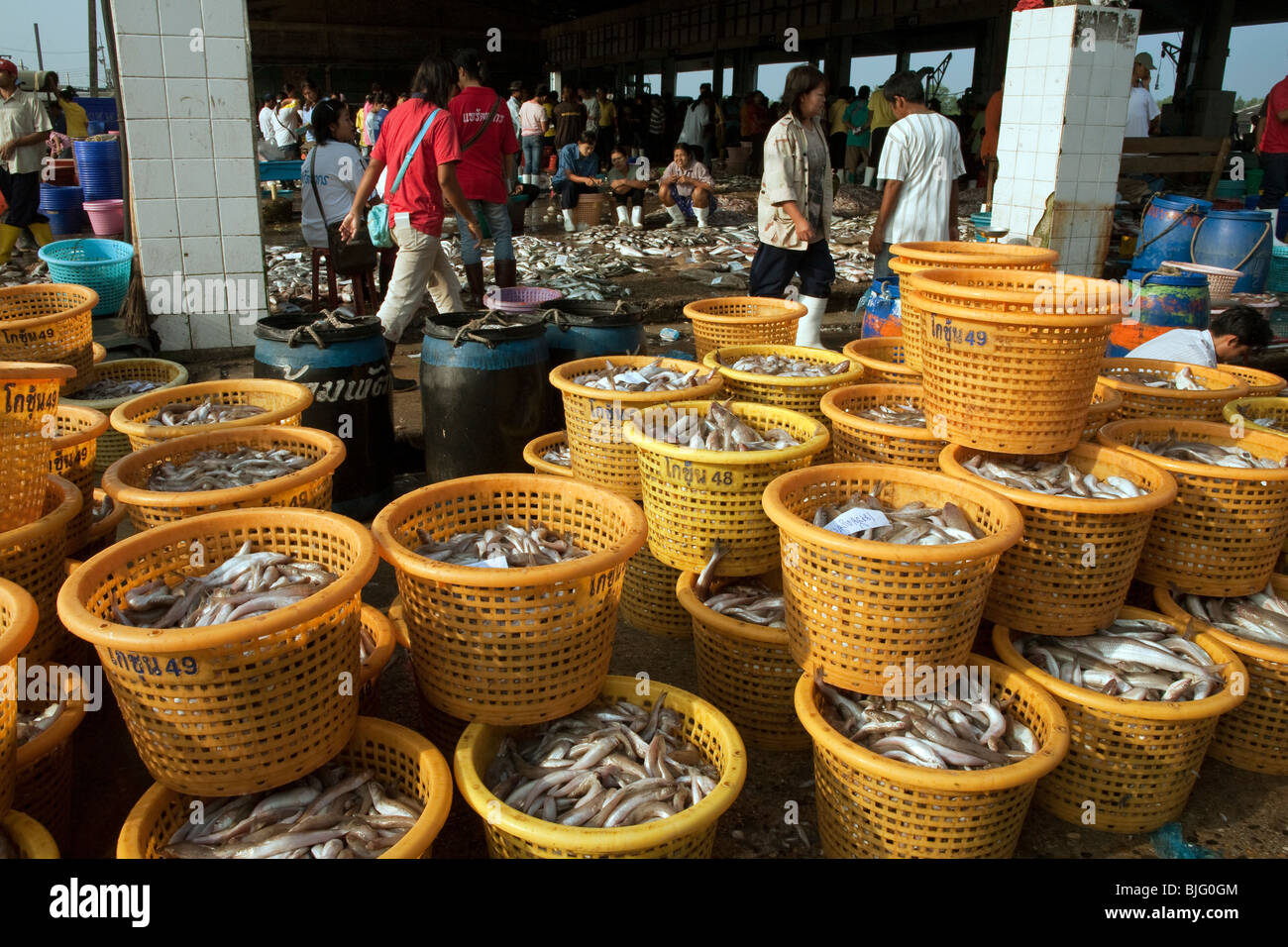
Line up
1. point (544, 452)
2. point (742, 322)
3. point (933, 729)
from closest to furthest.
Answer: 1. point (933, 729)
2. point (544, 452)
3. point (742, 322)

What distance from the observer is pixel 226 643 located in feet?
7.20

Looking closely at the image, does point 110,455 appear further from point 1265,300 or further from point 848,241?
point 848,241

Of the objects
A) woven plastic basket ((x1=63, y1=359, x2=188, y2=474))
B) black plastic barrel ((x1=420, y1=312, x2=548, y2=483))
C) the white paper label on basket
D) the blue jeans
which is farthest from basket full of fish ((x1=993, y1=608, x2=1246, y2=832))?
the blue jeans

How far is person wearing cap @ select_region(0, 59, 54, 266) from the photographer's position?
988cm

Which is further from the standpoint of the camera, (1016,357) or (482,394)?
(482,394)

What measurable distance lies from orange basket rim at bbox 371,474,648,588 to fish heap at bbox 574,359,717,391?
0.85 meters

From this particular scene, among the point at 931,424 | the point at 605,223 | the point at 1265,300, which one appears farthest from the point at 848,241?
the point at 931,424

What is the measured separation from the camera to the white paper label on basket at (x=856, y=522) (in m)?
2.94

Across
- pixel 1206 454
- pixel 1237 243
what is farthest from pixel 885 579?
pixel 1237 243

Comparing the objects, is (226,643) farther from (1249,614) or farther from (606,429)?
(1249,614)

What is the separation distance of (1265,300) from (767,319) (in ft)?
19.1

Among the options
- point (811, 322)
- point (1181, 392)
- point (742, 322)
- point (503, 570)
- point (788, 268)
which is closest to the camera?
point (503, 570)

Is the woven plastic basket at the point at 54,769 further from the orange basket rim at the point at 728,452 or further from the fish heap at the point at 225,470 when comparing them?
the orange basket rim at the point at 728,452

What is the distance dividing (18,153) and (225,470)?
30.3 feet
